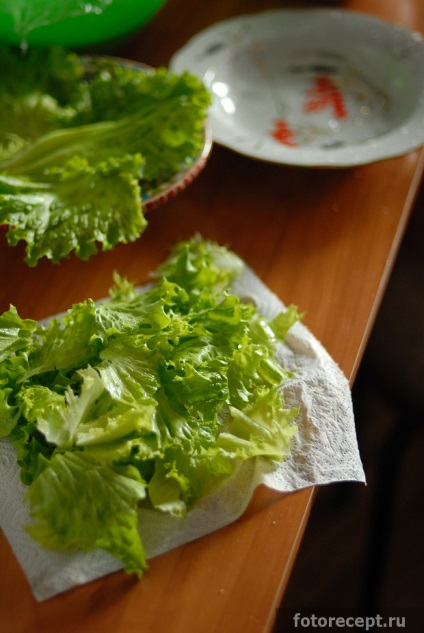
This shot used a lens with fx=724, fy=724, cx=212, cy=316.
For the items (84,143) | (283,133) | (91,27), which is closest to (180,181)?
(84,143)

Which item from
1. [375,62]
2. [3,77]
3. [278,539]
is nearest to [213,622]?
[278,539]

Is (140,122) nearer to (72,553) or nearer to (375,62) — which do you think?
(375,62)

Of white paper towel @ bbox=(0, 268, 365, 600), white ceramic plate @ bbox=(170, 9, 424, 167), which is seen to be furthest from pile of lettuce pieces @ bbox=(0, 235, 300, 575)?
white ceramic plate @ bbox=(170, 9, 424, 167)

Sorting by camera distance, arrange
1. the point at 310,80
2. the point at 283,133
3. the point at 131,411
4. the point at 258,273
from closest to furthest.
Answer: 1. the point at 131,411
2. the point at 258,273
3. the point at 283,133
4. the point at 310,80

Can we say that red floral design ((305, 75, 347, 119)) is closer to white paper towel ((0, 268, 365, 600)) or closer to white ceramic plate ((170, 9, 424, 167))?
white ceramic plate ((170, 9, 424, 167))

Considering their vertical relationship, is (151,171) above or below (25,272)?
above

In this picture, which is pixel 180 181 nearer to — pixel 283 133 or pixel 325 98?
pixel 283 133
